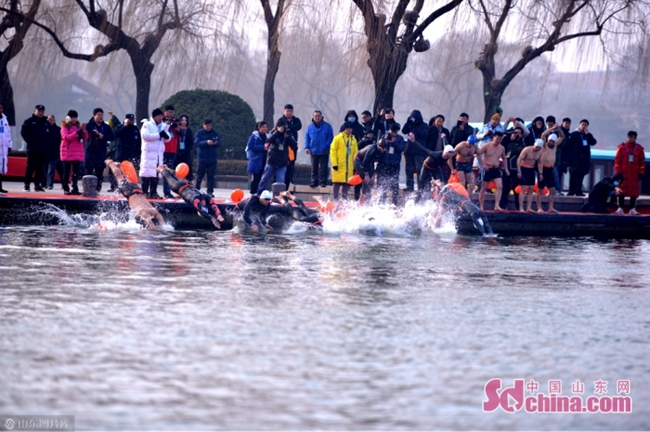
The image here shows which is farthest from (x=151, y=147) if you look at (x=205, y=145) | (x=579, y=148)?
(x=579, y=148)

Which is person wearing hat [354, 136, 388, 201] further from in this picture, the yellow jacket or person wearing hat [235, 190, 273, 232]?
person wearing hat [235, 190, 273, 232]

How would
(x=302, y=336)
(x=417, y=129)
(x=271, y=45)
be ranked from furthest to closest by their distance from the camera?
(x=271, y=45)
(x=417, y=129)
(x=302, y=336)

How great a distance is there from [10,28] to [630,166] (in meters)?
17.7

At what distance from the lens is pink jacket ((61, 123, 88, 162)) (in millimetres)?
21688

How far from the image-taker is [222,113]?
32.4 m

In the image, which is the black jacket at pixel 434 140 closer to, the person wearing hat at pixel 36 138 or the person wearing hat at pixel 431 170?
the person wearing hat at pixel 431 170

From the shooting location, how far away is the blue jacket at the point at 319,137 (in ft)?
75.7

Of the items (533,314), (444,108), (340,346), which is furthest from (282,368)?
(444,108)

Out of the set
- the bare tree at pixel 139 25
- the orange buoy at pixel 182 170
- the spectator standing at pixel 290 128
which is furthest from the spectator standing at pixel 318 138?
the bare tree at pixel 139 25

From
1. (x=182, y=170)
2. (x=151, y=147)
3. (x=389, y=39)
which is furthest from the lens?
(x=389, y=39)

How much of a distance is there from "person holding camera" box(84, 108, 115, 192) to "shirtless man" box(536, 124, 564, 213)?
8.89 metres

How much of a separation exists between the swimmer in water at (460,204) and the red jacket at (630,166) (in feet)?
15.5

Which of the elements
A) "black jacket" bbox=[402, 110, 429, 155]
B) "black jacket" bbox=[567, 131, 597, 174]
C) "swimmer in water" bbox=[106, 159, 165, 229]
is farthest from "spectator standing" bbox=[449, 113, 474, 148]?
"swimmer in water" bbox=[106, 159, 165, 229]

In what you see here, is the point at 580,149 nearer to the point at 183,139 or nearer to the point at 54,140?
the point at 183,139
